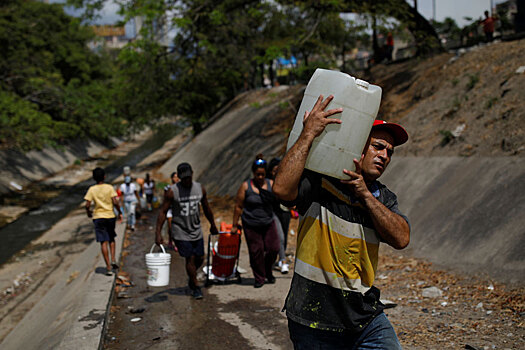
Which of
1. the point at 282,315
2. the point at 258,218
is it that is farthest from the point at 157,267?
the point at 282,315

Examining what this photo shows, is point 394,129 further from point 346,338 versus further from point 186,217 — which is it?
point 186,217

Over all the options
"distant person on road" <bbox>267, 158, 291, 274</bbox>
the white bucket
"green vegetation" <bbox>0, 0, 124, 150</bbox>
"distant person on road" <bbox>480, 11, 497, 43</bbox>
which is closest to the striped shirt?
the white bucket

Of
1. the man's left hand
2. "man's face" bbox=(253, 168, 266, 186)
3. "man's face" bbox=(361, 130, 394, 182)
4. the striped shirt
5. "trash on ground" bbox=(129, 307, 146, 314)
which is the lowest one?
"trash on ground" bbox=(129, 307, 146, 314)

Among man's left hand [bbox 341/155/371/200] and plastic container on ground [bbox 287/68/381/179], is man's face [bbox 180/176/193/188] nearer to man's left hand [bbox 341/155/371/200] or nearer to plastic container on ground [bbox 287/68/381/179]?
plastic container on ground [bbox 287/68/381/179]

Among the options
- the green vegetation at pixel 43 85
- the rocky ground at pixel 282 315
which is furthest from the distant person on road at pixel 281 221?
the green vegetation at pixel 43 85

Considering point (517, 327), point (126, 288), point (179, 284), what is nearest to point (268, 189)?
point (179, 284)

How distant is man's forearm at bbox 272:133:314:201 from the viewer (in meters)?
2.52

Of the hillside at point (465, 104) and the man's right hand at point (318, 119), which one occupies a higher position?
the man's right hand at point (318, 119)

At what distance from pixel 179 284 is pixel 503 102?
7639 mm

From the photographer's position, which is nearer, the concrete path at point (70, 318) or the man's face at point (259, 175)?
the concrete path at point (70, 318)

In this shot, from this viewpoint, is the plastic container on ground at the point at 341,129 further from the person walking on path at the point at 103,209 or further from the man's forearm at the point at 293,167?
the person walking on path at the point at 103,209

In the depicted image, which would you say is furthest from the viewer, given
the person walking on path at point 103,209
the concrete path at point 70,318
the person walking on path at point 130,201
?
the person walking on path at point 130,201

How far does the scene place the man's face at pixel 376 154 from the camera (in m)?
2.75

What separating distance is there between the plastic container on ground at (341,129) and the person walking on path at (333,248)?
0.05 meters
